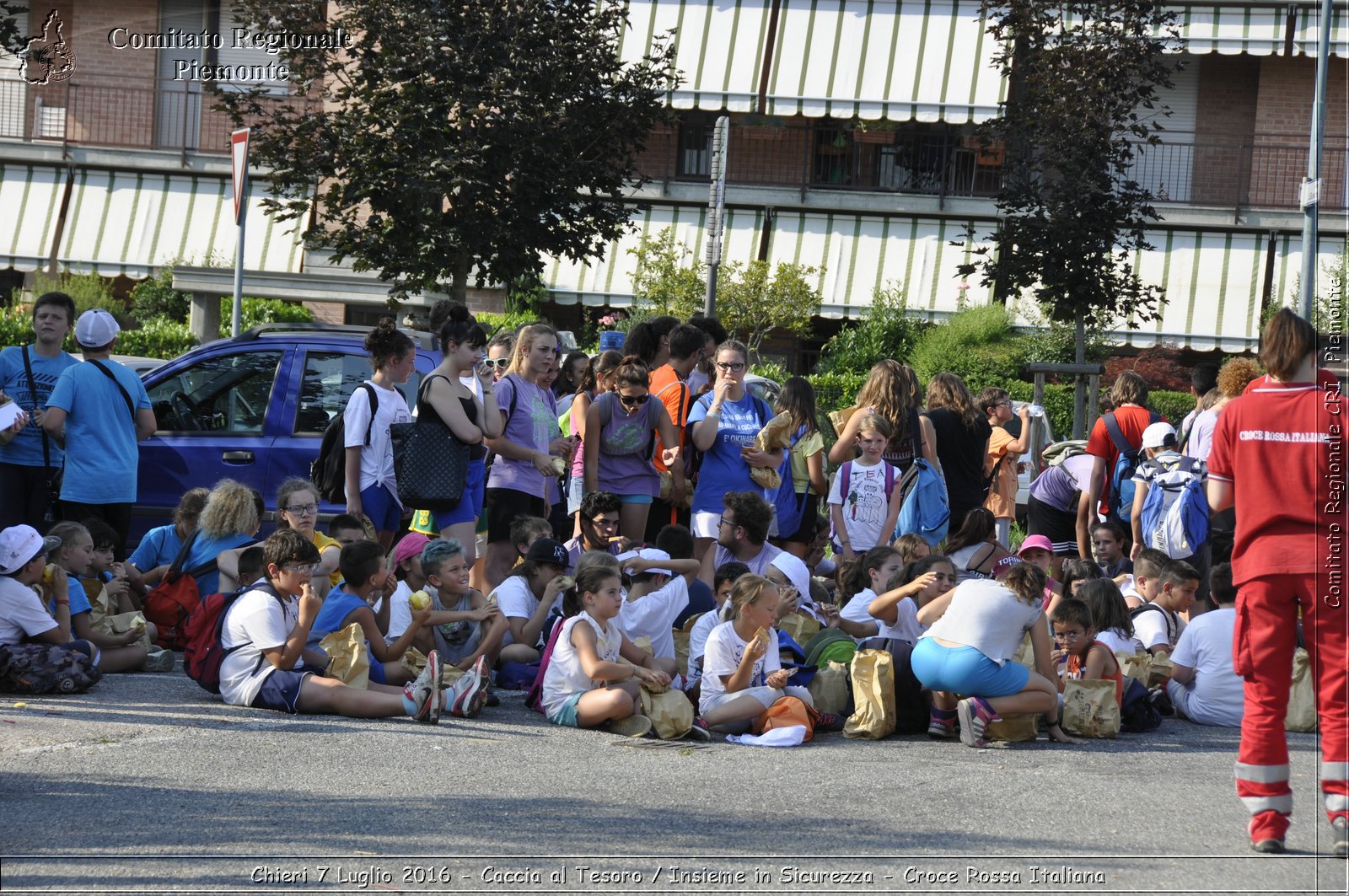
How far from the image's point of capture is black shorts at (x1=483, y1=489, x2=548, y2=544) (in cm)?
964

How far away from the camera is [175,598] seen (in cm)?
908

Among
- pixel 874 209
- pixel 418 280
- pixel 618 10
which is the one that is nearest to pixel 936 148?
pixel 874 209

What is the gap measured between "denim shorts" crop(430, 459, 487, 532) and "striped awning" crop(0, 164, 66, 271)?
22.9 meters

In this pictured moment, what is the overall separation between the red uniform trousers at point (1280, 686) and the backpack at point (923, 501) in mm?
4489

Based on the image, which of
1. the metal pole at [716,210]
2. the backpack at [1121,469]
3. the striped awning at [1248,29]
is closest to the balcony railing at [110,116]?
the metal pole at [716,210]

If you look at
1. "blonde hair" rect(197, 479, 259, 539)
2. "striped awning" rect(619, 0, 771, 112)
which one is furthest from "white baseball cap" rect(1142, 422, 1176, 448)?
"striped awning" rect(619, 0, 771, 112)

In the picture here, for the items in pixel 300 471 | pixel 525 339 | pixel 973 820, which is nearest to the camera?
pixel 973 820

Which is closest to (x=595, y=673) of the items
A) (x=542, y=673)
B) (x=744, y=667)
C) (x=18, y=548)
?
(x=542, y=673)

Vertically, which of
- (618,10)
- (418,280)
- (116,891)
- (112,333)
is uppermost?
(618,10)

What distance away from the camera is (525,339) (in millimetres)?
9812

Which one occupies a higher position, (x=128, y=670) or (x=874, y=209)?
(x=874, y=209)

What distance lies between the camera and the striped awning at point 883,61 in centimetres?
2806

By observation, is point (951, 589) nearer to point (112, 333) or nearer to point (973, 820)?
point (973, 820)

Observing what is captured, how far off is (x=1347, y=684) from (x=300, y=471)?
7261 millimetres
